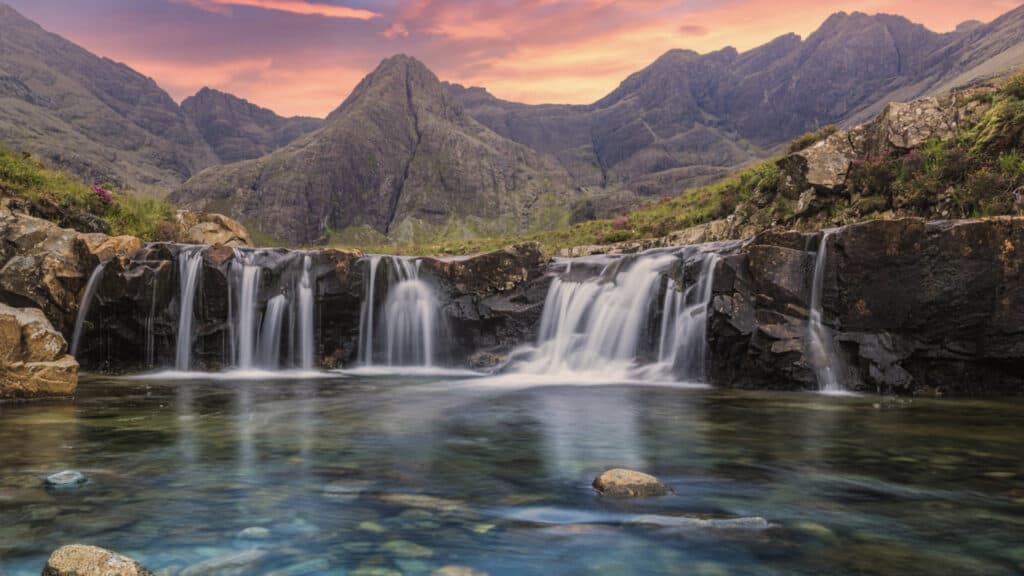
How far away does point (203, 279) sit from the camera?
21.4 m

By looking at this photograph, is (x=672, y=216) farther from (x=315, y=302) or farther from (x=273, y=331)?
(x=273, y=331)

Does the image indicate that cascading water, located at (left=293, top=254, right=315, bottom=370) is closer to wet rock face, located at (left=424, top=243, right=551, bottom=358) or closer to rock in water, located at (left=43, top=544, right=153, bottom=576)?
wet rock face, located at (left=424, top=243, right=551, bottom=358)

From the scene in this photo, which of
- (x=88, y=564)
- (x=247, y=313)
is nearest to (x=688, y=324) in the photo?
(x=247, y=313)

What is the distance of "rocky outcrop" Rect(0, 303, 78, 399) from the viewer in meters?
12.3

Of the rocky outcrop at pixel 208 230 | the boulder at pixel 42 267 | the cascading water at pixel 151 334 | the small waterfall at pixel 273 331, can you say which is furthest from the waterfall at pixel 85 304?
the rocky outcrop at pixel 208 230

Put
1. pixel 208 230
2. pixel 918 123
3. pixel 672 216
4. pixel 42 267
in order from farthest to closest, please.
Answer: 1. pixel 672 216
2. pixel 208 230
3. pixel 918 123
4. pixel 42 267

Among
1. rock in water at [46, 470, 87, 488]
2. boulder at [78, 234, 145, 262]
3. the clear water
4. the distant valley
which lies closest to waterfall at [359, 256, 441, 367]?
boulder at [78, 234, 145, 262]

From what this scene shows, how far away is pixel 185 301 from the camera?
69.8ft

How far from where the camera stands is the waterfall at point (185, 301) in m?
21.2

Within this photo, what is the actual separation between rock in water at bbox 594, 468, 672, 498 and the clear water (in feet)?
0.63

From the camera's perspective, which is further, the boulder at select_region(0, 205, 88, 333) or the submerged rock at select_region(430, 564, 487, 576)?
the boulder at select_region(0, 205, 88, 333)

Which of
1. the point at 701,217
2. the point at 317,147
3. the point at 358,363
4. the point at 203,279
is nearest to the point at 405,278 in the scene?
the point at 358,363

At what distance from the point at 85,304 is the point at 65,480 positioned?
16.4 metres

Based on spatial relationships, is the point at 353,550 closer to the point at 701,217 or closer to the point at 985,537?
the point at 985,537
